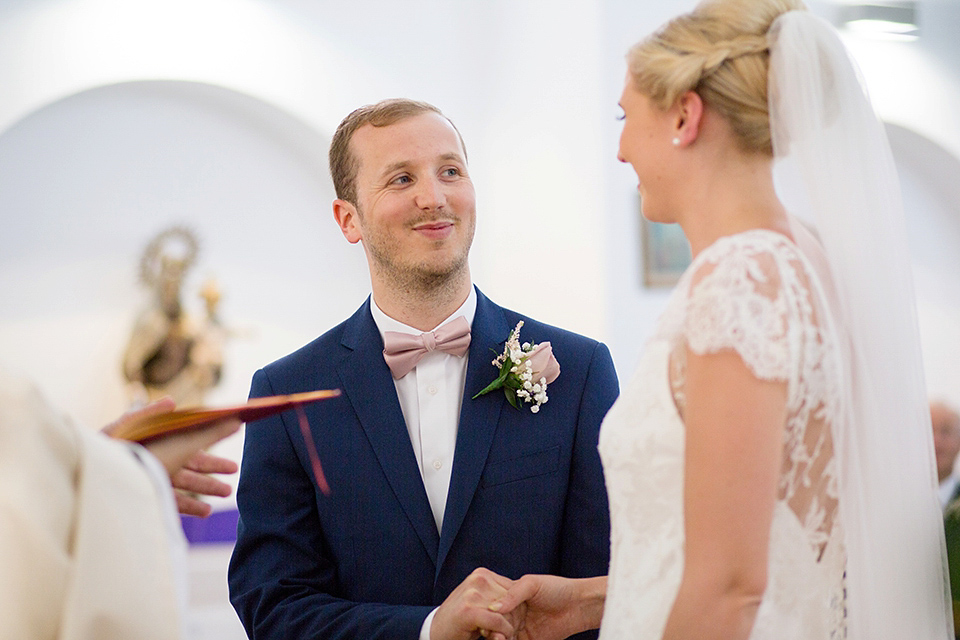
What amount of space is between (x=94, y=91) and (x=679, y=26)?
16.9 feet

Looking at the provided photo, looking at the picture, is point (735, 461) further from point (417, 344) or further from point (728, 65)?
point (417, 344)

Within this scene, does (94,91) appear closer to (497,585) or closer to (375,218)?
(375,218)

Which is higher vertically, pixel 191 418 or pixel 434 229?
pixel 434 229

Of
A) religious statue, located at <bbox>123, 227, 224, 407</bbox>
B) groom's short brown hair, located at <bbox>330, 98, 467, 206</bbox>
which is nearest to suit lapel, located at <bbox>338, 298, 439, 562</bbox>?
groom's short brown hair, located at <bbox>330, 98, 467, 206</bbox>

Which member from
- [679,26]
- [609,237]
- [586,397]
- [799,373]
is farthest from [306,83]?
[799,373]

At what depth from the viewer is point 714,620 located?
169 cm

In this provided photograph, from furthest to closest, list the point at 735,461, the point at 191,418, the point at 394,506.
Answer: the point at 394,506 < the point at 191,418 < the point at 735,461

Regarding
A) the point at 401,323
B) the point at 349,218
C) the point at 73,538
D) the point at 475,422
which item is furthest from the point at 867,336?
the point at 349,218

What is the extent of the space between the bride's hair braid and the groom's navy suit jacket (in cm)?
98

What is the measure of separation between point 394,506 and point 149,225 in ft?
15.5

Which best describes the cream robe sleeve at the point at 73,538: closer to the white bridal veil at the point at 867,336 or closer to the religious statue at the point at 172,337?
the white bridal veil at the point at 867,336

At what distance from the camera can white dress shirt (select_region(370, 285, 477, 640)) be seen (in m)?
2.58

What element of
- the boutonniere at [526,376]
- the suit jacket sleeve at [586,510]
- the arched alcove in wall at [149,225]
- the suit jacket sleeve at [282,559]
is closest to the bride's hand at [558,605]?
the suit jacket sleeve at [586,510]

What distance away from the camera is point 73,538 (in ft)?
4.65
